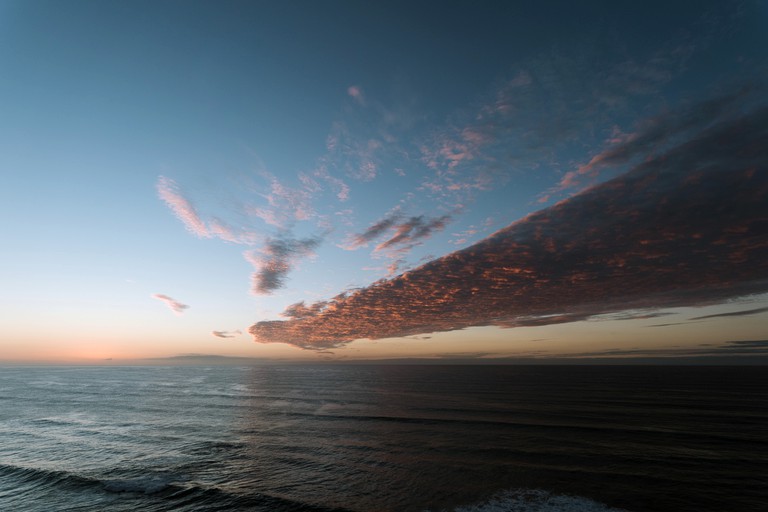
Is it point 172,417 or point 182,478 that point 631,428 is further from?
point 172,417

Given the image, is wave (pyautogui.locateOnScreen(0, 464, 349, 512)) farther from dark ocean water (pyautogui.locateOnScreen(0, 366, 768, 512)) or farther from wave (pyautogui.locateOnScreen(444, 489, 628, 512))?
wave (pyautogui.locateOnScreen(444, 489, 628, 512))

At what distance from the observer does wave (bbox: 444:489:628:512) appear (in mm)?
A: 17078

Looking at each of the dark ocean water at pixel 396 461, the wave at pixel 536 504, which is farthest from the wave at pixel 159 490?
the wave at pixel 536 504

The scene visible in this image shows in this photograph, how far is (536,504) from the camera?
17.6 m

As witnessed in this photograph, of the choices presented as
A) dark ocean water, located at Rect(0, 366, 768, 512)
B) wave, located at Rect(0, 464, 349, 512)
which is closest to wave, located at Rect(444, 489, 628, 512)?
dark ocean water, located at Rect(0, 366, 768, 512)

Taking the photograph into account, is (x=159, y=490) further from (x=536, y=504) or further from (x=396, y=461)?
(x=536, y=504)

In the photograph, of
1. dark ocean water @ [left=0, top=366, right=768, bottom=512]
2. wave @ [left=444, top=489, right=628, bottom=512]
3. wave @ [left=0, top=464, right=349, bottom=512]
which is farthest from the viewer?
dark ocean water @ [left=0, top=366, right=768, bottom=512]

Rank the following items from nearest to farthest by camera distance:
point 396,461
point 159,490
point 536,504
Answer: point 536,504
point 159,490
point 396,461

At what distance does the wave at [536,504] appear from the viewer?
1708 centimetres

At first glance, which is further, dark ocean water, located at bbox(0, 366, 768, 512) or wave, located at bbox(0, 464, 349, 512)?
dark ocean water, located at bbox(0, 366, 768, 512)

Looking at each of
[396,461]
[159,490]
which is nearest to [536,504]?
[396,461]

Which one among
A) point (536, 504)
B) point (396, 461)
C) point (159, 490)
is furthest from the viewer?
point (396, 461)

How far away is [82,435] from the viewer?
3600cm

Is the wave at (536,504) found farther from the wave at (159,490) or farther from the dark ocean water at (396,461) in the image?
the wave at (159,490)
